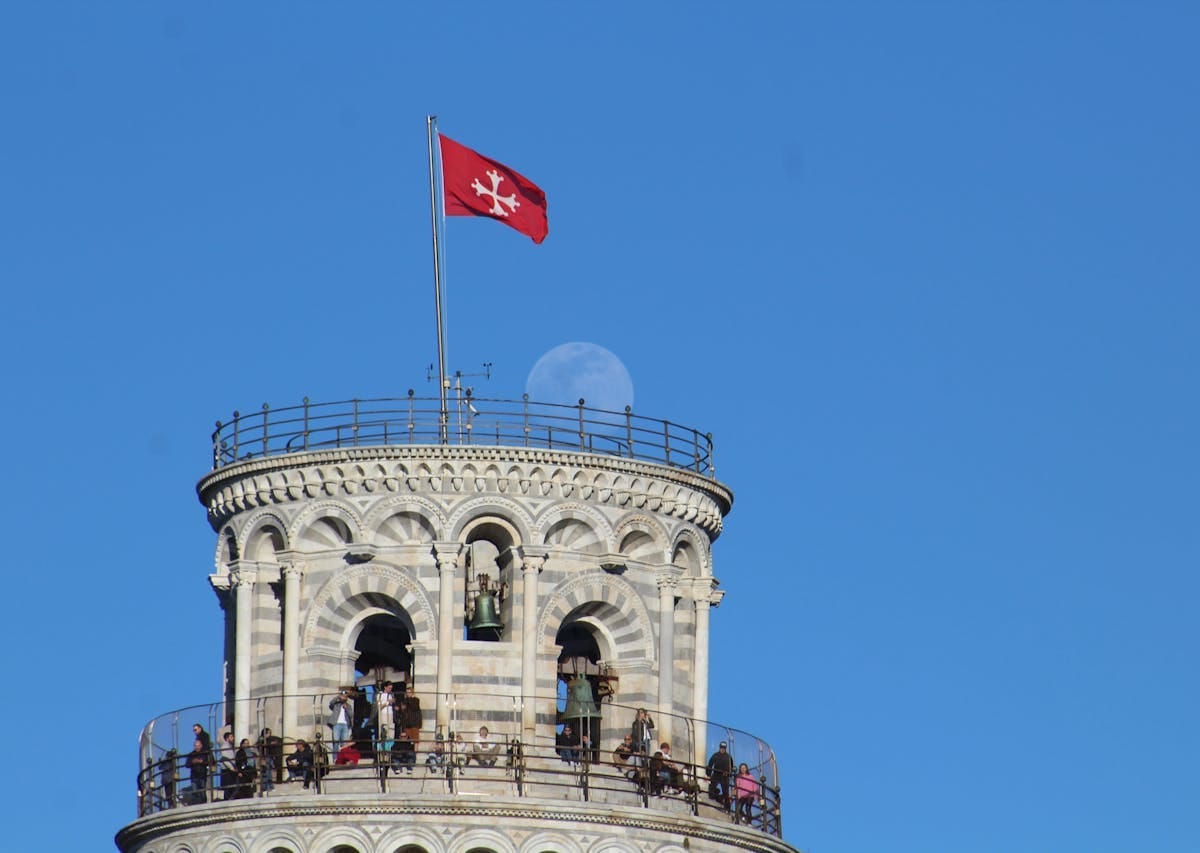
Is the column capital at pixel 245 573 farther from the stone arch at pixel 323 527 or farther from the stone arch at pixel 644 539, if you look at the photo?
the stone arch at pixel 644 539

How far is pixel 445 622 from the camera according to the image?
12425cm

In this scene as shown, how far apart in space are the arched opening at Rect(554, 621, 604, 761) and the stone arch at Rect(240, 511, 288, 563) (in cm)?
818

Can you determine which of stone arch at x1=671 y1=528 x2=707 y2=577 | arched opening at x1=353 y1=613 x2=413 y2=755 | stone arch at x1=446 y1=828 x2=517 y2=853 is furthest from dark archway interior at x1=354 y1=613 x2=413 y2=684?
stone arch at x1=671 y1=528 x2=707 y2=577

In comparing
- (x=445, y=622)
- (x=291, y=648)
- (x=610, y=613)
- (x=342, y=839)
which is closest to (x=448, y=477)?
(x=445, y=622)

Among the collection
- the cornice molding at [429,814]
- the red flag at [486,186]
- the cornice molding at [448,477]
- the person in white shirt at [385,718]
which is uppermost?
the red flag at [486,186]

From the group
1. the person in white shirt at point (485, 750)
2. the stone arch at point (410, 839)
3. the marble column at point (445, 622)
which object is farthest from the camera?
the marble column at point (445, 622)

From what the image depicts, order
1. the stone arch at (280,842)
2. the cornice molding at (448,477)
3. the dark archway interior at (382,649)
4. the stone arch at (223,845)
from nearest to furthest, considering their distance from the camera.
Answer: the stone arch at (280,842), the stone arch at (223,845), the cornice molding at (448,477), the dark archway interior at (382,649)

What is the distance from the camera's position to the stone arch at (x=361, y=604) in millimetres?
125000

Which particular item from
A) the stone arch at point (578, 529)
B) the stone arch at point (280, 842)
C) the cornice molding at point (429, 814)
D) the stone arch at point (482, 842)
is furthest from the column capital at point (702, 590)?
the stone arch at point (280, 842)

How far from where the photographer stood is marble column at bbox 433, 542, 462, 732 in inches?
4875

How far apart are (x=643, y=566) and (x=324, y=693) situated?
9.65m

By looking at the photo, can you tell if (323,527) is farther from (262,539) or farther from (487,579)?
(487,579)

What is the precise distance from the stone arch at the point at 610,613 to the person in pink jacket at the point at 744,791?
159 inches

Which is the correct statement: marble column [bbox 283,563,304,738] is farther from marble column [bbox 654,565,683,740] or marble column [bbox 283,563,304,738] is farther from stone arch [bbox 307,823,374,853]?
marble column [bbox 654,565,683,740]
